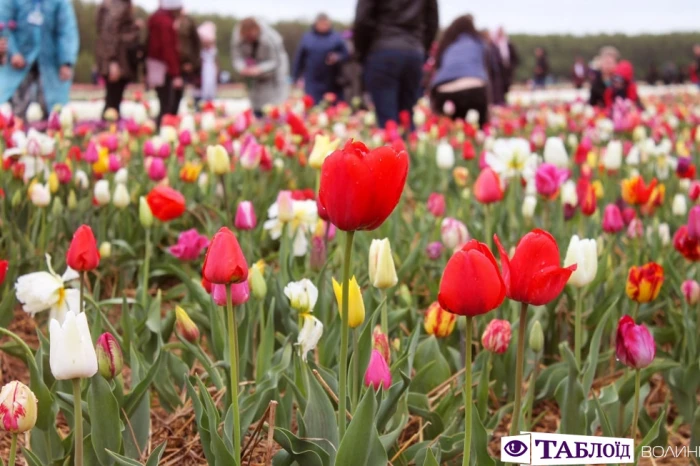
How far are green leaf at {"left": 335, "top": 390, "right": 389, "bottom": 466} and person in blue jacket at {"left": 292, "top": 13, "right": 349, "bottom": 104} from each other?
36.1 feet

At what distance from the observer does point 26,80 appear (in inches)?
268

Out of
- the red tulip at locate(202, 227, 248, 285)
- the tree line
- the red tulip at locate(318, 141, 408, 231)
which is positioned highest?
the red tulip at locate(318, 141, 408, 231)

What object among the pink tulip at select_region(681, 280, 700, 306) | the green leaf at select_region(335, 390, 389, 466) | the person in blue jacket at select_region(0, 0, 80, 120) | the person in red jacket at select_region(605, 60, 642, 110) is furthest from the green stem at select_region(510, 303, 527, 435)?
the person in red jacket at select_region(605, 60, 642, 110)

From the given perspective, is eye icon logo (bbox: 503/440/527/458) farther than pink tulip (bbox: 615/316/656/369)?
No

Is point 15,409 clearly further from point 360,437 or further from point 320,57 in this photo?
point 320,57

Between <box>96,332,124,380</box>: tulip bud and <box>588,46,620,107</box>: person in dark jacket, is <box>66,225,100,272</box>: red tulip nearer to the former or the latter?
<box>96,332,124,380</box>: tulip bud

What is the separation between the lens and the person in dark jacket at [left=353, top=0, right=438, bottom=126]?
22.3ft

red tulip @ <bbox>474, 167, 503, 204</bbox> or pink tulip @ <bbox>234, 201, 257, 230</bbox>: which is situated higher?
red tulip @ <bbox>474, 167, 503, 204</bbox>

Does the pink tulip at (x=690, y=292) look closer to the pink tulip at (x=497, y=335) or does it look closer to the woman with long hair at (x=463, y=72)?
the pink tulip at (x=497, y=335)

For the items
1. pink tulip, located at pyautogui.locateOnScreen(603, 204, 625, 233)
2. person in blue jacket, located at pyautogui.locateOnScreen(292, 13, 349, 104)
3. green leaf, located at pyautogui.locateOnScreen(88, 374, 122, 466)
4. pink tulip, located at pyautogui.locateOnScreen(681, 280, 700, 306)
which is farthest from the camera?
person in blue jacket, located at pyautogui.locateOnScreen(292, 13, 349, 104)

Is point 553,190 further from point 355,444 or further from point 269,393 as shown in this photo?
point 355,444

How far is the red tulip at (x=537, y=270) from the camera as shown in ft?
3.86

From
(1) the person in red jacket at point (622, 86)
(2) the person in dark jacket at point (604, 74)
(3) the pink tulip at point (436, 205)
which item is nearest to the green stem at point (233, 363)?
(3) the pink tulip at point (436, 205)

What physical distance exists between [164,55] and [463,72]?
313cm
